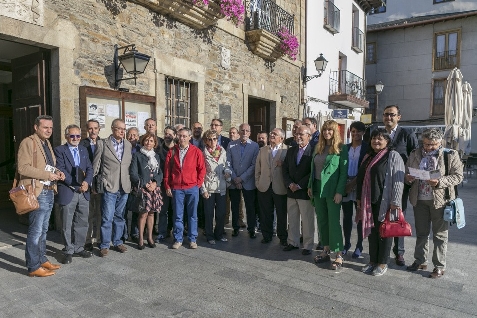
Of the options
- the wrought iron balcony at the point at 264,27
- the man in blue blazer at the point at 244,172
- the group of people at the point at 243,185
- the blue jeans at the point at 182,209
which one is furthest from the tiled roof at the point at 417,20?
the blue jeans at the point at 182,209

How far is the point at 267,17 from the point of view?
9828mm

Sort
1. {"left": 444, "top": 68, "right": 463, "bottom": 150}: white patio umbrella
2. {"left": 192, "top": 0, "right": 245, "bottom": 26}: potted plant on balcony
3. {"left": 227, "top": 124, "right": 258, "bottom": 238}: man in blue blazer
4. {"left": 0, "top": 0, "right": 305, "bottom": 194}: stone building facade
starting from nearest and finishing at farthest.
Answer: {"left": 0, "top": 0, "right": 305, "bottom": 194}: stone building facade
{"left": 227, "top": 124, "right": 258, "bottom": 238}: man in blue blazer
{"left": 192, "top": 0, "right": 245, "bottom": 26}: potted plant on balcony
{"left": 444, "top": 68, "right": 463, "bottom": 150}: white patio umbrella

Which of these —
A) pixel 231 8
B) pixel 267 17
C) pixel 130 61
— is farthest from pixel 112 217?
pixel 267 17

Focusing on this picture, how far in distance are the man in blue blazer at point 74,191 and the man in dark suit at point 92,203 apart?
9.9 inches

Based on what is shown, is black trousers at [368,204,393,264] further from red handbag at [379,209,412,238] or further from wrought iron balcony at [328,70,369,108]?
wrought iron balcony at [328,70,369,108]

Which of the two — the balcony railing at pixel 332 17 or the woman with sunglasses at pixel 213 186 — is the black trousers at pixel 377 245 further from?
the balcony railing at pixel 332 17

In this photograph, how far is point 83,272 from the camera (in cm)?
409

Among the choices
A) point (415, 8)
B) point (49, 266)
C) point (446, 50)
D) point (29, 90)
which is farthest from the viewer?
point (415, 8)

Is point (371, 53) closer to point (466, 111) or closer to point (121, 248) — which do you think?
point (466, 111)

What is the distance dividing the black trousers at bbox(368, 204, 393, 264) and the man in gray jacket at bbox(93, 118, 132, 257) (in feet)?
10.2

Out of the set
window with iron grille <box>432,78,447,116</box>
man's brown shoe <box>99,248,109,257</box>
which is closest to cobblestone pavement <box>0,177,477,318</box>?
man's brown shoe <box>99,248,109,257</box>

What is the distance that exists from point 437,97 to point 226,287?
22174 mm

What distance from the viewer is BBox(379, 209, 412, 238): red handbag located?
12.9 feet

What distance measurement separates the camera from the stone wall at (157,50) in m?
5.65
